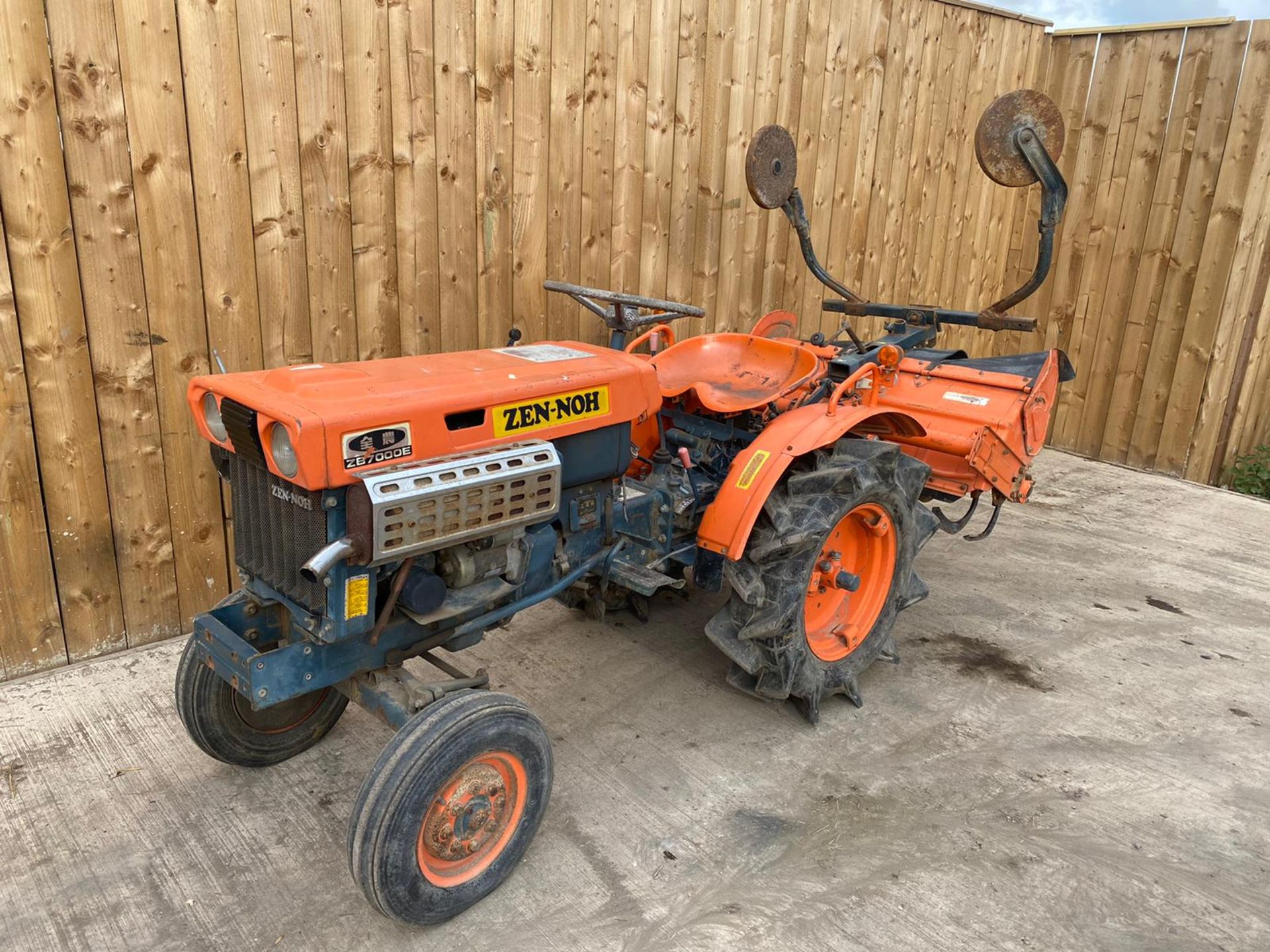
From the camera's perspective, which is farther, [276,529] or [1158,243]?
[1158,243]

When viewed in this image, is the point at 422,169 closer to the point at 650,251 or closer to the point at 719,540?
the point at 650,251

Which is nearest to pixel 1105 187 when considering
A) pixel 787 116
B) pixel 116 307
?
pixel 787 116

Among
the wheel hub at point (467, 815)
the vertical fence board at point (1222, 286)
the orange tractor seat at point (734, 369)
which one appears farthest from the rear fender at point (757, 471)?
the vertical fence board at point (1222, 286)

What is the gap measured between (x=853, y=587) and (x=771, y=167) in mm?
1642

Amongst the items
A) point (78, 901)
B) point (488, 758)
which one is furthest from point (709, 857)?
point (78, 901)

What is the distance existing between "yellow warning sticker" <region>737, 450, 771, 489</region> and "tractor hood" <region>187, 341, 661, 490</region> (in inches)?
13.9

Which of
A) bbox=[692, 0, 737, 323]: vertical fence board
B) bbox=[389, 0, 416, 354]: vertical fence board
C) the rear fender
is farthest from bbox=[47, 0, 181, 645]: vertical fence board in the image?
bbox=[692, 0, 737, 323]: vertical fence board

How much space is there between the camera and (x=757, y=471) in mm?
2764

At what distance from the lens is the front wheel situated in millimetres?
1950

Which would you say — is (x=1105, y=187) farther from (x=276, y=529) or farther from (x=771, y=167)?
(x=276, y=529)

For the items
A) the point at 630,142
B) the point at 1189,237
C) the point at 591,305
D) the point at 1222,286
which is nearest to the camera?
the point at 591,305

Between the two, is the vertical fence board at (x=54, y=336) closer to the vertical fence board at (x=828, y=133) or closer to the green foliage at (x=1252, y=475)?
the vertical fence board at (x=828, y=133)

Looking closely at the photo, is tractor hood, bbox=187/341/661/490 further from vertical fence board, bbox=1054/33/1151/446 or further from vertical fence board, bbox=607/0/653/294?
vertical fence board, bbox=1054/33/1151/446

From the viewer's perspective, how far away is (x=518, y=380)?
229cm
